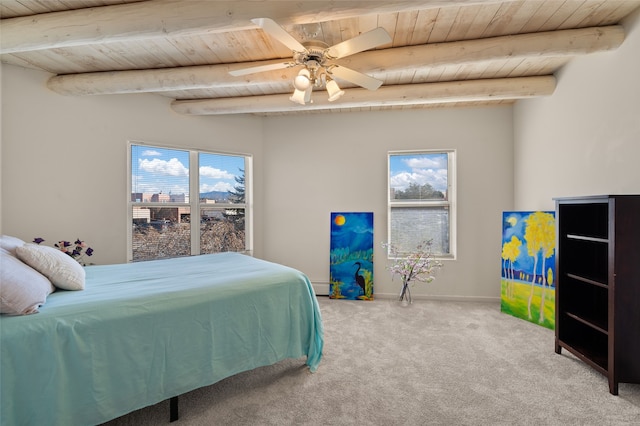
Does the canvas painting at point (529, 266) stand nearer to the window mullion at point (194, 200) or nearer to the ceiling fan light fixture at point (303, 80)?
the ceiling fan light fixture at point (303, 80)

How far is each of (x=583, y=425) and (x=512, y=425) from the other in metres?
0.41

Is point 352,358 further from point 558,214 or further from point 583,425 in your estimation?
point 558,214

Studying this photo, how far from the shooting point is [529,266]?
3.34 m

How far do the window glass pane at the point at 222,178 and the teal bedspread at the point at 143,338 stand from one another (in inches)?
74.8

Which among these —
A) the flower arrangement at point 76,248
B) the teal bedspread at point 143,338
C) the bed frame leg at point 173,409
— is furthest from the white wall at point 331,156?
the bed frame leg at point 173,409

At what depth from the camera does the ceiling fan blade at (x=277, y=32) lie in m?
1.60

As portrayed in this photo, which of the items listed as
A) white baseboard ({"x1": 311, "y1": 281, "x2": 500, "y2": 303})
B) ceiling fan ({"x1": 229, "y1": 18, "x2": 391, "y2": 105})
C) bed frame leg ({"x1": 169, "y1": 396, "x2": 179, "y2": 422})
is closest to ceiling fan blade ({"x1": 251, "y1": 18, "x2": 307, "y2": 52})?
ceiling fan ({"x1": 229, "y1": 18, "x2": 391, "y2": 105})

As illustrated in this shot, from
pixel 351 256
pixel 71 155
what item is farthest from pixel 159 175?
pixel 351 256

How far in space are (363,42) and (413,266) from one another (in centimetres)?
295

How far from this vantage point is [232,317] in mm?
1916

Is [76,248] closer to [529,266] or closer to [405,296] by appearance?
[405,296]

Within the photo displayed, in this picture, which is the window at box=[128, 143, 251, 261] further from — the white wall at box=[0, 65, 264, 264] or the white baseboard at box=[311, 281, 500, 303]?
the white baseboard at box=[311, 281, 500, 303]


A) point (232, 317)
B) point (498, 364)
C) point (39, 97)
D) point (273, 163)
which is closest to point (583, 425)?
point (498, 364)

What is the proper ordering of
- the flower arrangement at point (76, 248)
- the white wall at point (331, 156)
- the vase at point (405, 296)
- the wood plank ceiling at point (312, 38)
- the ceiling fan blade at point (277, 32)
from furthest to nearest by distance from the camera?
the vase at point (405, 296) < the flower arrangement at point (76, 248) < the white wall at point (331, 156) < the wood plank ceiling at point (312, 38) < the ceiling fan blade at point (277, 32)
